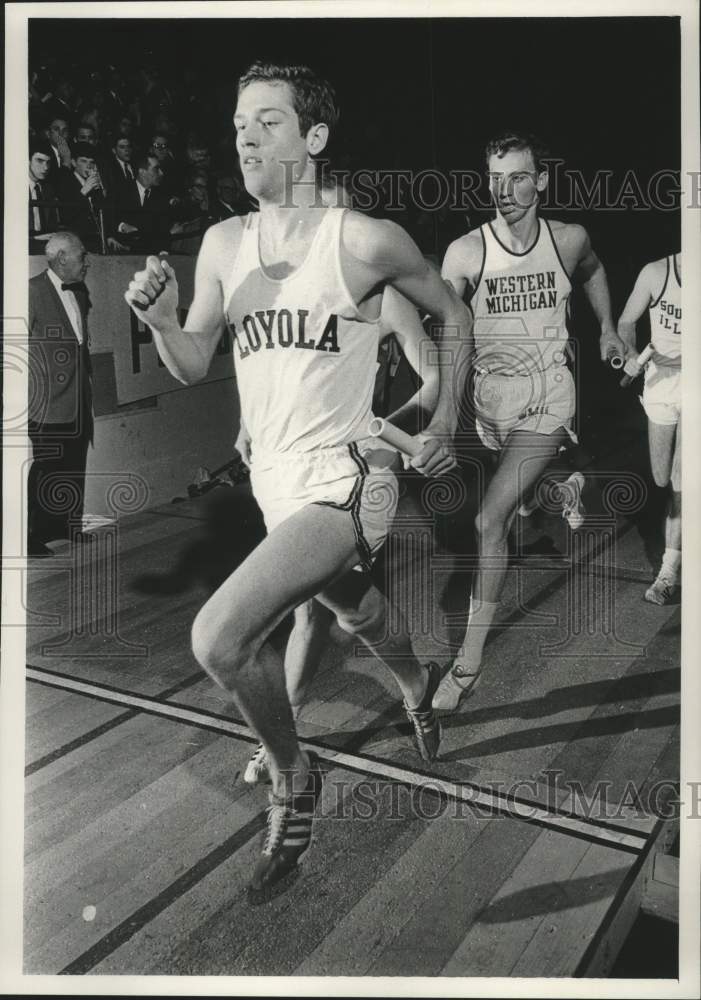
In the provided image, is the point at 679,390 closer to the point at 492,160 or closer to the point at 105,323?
the point at 492,160

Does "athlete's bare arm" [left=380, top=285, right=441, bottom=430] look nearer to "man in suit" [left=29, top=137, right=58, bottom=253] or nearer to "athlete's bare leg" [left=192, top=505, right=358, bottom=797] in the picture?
"athlete's bare leg" [left=192, top=505, right=358, bottom=797]

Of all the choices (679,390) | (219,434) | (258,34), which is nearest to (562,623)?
(679,390)

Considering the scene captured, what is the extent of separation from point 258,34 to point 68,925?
229 centimetres

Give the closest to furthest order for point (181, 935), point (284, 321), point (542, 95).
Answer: point (181, 935) → point (284, 321) → point (542, 95)

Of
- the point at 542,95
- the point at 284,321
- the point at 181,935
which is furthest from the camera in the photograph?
the point at 542,95

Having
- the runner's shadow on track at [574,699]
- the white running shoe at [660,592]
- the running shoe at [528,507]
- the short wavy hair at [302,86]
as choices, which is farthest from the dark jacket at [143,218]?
the white running shoe at [660,592]

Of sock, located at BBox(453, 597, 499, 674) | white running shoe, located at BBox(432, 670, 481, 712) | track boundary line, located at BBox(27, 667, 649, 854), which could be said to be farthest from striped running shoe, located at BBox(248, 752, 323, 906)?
sock, located at BBox(453, 597, 499, 674)

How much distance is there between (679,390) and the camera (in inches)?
93.4

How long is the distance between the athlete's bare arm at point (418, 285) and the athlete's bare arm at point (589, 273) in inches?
12.8

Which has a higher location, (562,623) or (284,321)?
(284,321)

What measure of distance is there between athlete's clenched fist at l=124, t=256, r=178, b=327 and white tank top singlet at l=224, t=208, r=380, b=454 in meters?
0.15

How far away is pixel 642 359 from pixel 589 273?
0.28 meters

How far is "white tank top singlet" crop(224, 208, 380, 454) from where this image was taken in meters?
2.17

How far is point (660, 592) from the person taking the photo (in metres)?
2.47
